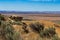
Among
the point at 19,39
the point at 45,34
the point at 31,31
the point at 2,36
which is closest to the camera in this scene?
the point at 19,39

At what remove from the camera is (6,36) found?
15039 millimetres

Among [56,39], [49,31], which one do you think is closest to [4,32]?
[56,39]

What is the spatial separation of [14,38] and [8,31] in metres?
2.76

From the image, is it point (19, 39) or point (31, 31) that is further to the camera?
point (31, 31)

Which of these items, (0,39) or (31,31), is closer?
(0,39)

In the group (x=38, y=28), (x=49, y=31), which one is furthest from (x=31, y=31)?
(x=49, y=31)

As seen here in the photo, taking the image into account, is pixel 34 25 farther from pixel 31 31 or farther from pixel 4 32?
pixel 4 32

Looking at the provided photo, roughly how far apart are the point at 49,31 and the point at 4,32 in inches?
203

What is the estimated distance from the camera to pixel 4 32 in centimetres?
1656

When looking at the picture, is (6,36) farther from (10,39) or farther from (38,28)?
(38,28)

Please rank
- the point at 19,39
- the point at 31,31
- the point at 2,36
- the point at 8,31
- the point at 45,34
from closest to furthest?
the point at 19,39 → the point at 2,36 → the point at 8,31 → the point at 45,34 → the point at 31,31

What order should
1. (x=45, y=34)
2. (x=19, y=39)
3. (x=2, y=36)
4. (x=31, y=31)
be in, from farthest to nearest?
1. (x=31, y=31)
2. (x=45, y=34)
3. (x=2, y=36)
4. (x=19, y=39)

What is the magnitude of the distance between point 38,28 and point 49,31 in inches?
91.8

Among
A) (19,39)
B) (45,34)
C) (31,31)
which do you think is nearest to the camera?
(19,39)
